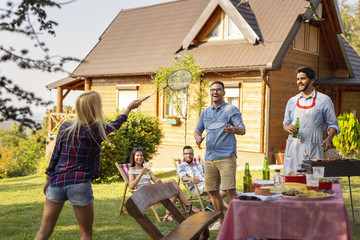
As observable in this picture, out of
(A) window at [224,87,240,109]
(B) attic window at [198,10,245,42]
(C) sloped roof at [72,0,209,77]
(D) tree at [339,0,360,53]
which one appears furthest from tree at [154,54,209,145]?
(D) tree at [339,0,360,53]

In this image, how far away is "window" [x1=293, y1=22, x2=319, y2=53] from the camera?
1750 cm

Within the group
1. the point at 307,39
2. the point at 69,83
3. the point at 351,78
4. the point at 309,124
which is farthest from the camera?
the point at 69,83

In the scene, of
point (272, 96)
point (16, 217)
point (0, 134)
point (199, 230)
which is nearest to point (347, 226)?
point (199, 230)

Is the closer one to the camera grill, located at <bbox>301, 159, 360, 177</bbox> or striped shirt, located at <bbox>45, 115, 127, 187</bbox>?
striped shirt, located at <bbox>45, 115, 127, 187</bbox>

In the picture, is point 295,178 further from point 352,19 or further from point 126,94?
point 352,19

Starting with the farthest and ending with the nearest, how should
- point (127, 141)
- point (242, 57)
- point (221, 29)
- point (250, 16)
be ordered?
point (221, 29)
point (250, 16)
point (242, 57)
point (127, 141)

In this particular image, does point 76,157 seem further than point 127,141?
No

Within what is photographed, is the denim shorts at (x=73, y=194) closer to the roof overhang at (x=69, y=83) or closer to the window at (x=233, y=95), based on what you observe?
the window at (x=233, y=95)

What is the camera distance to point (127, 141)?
13.4m

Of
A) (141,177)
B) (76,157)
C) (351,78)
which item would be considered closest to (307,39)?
(351,78)

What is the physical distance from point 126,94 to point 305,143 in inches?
595

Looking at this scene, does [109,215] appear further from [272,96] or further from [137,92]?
[137,92]

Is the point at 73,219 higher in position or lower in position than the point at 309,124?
lower

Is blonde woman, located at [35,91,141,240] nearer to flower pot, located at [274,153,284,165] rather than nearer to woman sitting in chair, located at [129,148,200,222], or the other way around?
woman sitting in chair, located at [129,148,200,222]
